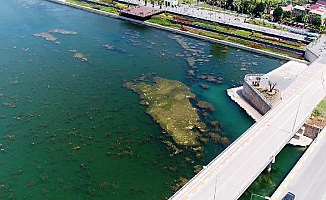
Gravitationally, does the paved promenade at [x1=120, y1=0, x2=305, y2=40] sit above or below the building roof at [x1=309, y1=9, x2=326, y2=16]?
below

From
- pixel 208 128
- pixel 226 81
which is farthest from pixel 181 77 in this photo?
pixel 208 128

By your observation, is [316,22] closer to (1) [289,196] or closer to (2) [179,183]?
(1) [289,196]

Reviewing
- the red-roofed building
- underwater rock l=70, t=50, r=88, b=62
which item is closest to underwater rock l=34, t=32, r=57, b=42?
underwater rock l=70, t=50, r=88, b=62

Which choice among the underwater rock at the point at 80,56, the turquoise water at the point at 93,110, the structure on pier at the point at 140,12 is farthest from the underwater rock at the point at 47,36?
the structure on pier at the point at 140,12

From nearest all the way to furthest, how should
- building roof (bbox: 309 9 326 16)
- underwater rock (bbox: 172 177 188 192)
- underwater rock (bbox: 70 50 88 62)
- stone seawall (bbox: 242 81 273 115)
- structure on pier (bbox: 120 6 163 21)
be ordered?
underwater rock (bbox: 172 177 188 192) → stone seawall (bbox: 242 81 273 115) → underwater rock (bbox: 70 50 88 62) → structure on pier (bbox: 120 6 163 21) → building roof (bbox: 309 9 326 16)

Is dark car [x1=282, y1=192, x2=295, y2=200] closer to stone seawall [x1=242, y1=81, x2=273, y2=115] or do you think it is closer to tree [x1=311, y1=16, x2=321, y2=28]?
stone seawall [x1=242, y1=81, x2=273, y2=115]

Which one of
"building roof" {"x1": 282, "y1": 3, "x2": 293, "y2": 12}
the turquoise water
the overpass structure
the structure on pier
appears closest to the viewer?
the overpass structure

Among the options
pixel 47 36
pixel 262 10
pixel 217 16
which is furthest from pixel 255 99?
pixel 262 10

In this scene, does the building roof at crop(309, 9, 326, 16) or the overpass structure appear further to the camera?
the building roof at crop(309, 9, 326, 16)
